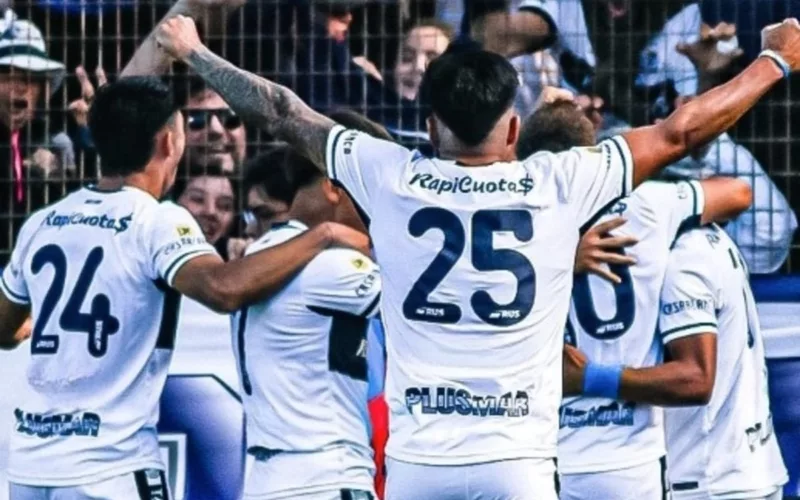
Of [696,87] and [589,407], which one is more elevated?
[696,87]

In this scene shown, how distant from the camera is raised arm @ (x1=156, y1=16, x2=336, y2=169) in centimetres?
568

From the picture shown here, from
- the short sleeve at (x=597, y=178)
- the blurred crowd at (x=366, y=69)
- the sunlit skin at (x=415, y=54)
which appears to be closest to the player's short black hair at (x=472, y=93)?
the short sleeve at (x=597, y=178)

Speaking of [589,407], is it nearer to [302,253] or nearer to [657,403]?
[657,403]

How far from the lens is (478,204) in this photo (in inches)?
→ 210

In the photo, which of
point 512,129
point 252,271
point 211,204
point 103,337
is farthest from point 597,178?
point 211,204

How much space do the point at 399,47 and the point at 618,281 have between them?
280 centimetres

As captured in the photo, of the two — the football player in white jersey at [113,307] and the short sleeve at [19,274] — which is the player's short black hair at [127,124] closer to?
the football player in white jersey at [113,307]

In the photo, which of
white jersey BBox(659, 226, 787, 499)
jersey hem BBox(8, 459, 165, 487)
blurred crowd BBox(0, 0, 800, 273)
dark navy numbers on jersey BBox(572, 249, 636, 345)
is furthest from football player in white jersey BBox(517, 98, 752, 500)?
blurred crowd BBox(0, 0, 800, 273)

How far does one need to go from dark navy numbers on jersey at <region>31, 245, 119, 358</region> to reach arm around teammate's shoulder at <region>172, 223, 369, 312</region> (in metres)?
0.25

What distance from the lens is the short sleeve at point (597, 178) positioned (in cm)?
540

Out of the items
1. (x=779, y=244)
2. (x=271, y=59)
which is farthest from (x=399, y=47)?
(x=779, y=244)

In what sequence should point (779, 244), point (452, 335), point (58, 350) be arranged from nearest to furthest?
point (452, 335) → point (58, 350) → point (779, 244)

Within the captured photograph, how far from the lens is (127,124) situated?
6.27 meters

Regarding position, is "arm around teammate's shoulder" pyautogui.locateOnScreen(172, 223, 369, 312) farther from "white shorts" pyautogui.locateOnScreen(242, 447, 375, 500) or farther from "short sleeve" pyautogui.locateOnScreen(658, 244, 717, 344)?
"short sleeve" pyautogui.locateOnScreen(658, 244, 717, 344)
